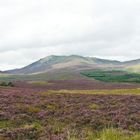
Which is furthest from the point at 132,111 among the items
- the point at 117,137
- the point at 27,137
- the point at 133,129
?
the point at 117,137

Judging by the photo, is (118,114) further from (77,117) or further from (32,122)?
(32,122)

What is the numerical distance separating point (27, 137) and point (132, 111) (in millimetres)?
11758

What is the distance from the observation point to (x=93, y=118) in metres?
22.3

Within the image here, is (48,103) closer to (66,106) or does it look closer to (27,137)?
(66,106)

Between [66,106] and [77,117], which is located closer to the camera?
[77,117]

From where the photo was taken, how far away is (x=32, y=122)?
21.7 metres

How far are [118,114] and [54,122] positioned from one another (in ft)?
16.9

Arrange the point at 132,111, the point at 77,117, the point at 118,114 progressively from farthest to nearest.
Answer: the point at 132,111 < the point at 118,114 < the point at 77,117

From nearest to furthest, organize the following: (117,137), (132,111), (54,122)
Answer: (117,137) → (54,122) → (132,111)

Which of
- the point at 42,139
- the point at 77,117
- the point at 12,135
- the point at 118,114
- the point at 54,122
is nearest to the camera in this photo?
the point at 42,139

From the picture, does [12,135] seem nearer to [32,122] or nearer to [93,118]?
[32,122]

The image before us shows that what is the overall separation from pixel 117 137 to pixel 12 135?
5871mm

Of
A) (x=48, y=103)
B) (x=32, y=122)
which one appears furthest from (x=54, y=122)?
(x=48, y=103)

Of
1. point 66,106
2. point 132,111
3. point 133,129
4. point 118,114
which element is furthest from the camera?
point 66,106
